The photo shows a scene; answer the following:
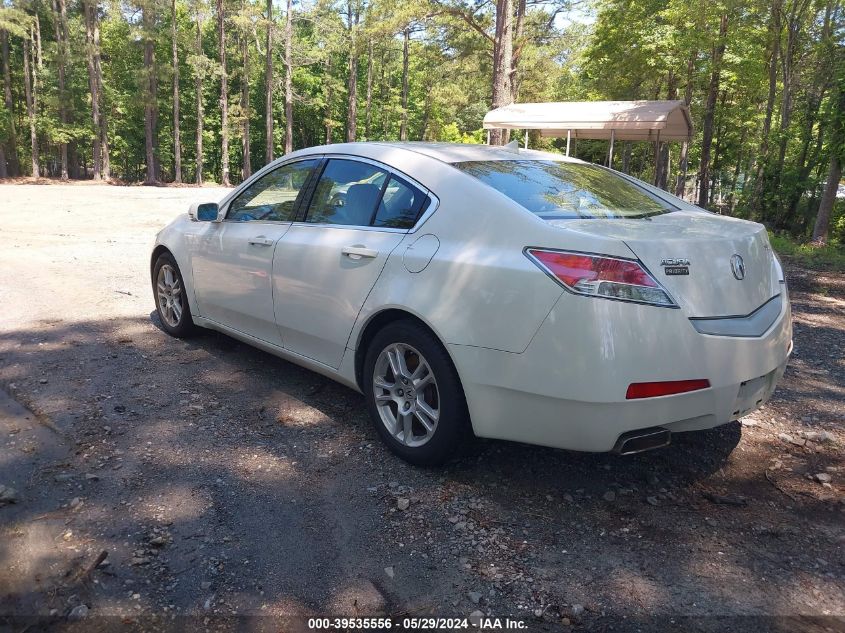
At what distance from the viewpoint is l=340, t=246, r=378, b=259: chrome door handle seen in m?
3.54

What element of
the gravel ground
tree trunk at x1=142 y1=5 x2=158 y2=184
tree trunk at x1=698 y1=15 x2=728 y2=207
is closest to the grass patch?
tree trunk at x1=698 y1=15 x2=728 y2=207

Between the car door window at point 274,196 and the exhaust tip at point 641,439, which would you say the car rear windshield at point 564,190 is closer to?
the exhaust tip at point 641,439

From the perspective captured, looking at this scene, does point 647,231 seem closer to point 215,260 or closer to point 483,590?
point 483,590

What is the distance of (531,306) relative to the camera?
2.80m

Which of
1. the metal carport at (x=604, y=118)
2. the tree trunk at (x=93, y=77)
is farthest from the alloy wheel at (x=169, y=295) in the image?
the tree trunk at (x=93, y=77)

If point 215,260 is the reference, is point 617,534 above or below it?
below

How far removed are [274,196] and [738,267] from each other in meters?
3.11

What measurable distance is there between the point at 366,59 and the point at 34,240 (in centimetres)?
4502

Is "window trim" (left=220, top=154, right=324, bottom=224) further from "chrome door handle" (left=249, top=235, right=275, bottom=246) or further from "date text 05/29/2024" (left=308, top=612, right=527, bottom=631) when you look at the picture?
"date text 05/29/2024" (left=308, top=612, right=527, bottom=631)

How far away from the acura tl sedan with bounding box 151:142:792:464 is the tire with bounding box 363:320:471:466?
0.01m

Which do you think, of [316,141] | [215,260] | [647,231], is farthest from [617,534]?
[316,141]

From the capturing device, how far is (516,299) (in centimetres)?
285

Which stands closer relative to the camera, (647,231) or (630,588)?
(630,588)

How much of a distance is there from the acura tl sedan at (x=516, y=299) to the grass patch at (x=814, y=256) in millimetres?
8651
